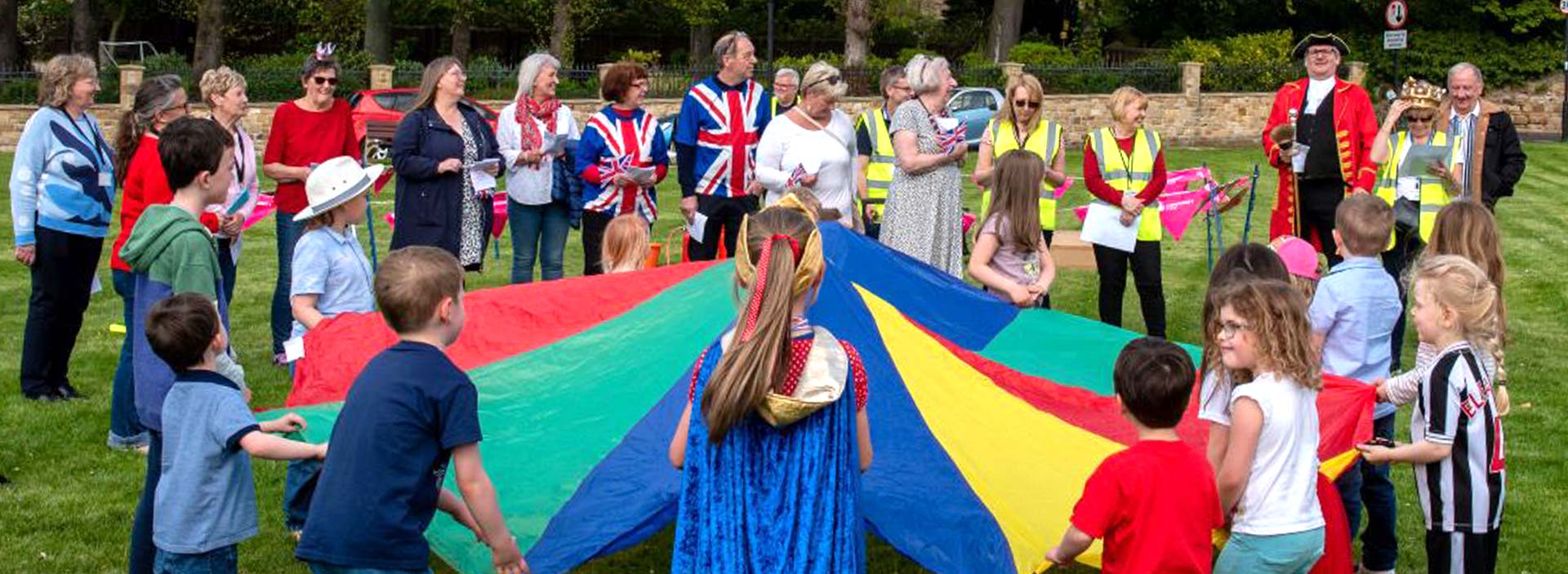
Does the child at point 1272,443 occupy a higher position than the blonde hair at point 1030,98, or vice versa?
the blonde hair at point 1030,98

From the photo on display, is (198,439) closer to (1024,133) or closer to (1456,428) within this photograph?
(1456,428)

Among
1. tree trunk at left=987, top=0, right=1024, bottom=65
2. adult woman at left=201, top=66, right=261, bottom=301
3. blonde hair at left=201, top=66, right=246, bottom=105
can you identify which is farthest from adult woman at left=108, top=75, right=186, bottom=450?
tree trunk at left=987, top=0, right=1024, bottom=65

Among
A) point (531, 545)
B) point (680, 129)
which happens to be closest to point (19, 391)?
point (680, 129)

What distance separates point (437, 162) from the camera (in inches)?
330

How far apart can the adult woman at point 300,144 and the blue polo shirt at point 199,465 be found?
4117 millimetres

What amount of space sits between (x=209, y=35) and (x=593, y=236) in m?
22.8

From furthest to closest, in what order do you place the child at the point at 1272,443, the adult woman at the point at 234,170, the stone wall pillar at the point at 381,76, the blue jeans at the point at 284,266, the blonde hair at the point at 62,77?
the stone wall pillar at the point at 381,76 → the blue jeans at the point at 284,266 → the adult woman at the point at 234,170 → the blonde hair at the point at 62,77 → the child at the point at 1272,443

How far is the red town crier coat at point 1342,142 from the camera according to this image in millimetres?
9508

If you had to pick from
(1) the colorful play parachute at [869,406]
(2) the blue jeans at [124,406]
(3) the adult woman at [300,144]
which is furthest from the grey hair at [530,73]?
(1) the colorful play parachute at [869,406]

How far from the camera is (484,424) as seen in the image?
5652 mm

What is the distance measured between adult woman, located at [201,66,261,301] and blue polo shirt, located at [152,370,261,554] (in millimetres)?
3124

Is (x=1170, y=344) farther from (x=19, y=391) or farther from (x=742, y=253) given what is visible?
(x=19, y=391)

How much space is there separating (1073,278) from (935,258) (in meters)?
3.63

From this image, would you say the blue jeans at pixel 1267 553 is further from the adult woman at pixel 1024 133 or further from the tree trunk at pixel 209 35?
the tree trunk at pixel 209 35
